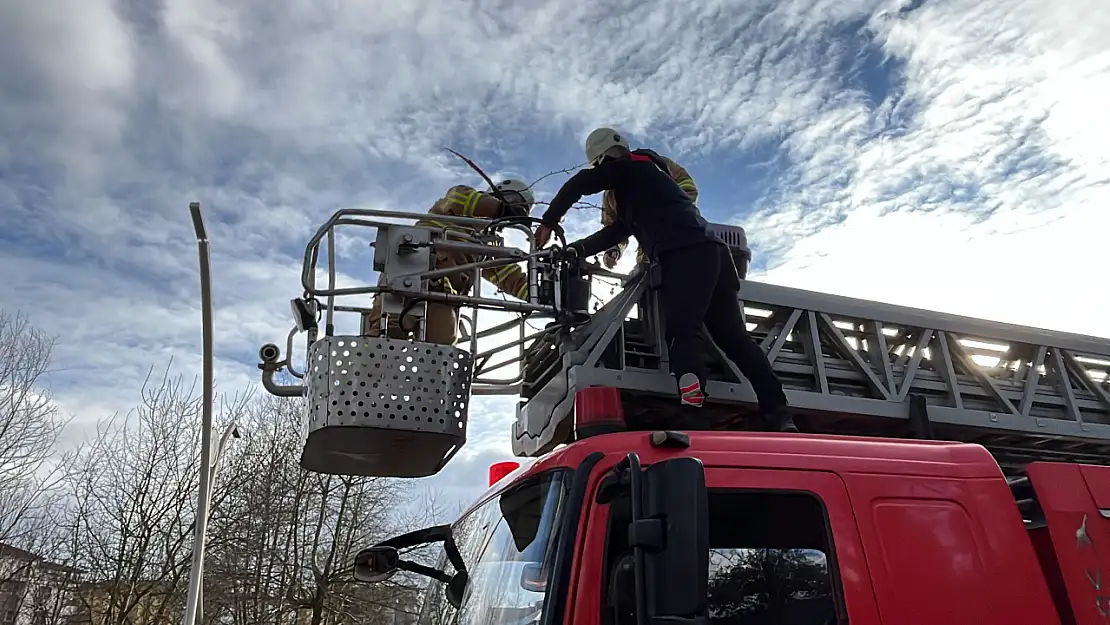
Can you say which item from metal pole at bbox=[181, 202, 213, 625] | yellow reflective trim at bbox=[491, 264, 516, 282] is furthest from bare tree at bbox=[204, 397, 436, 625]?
yellow reflective trim at bbox=[491, 264, 516, 282]

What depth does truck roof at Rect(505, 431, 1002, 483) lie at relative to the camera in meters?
2.62

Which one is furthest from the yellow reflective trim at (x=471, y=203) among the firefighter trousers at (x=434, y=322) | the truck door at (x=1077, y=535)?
the truck door at (x=1077, y=535)

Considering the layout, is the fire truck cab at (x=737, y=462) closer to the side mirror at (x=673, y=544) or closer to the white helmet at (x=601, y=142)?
the side mirror at (x=673, y=544)

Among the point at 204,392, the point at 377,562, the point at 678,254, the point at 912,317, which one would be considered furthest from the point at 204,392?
the point at 912,317

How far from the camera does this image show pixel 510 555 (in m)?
2.74

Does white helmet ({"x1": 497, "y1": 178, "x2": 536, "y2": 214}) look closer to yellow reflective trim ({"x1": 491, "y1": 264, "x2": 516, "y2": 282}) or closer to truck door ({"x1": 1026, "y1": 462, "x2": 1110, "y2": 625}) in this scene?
yellow reflective trim ({"x1": 491, "y1": 264, "x2": 516, "y2": 282})

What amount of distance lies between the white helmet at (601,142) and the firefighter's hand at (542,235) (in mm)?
549

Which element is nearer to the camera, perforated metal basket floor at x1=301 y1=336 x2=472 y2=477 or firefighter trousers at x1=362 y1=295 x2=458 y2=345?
perforated metal basket floor at x1=301 y1=336 x2=472 y2=477

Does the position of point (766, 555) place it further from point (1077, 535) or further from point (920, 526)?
point (1077, 535)

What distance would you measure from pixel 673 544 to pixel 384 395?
1.62 meters

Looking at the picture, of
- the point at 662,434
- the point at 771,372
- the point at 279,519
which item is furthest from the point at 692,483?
the point at 279,519

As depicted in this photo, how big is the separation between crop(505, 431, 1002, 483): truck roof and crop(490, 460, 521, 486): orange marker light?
2.03 feet

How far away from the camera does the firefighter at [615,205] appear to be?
4.47 m

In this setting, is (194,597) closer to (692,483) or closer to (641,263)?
(641,263)
